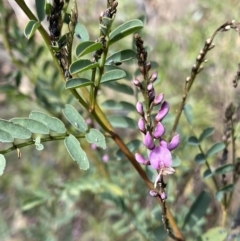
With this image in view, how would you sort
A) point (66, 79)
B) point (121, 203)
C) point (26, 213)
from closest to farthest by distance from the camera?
point (66, 79), point (121, 203), point (26, 213)

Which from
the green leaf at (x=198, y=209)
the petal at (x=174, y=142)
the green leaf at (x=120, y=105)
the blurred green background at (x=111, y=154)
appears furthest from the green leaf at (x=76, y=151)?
the blurred green background at (x=111, y=154)

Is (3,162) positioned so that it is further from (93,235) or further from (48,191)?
(93,235)

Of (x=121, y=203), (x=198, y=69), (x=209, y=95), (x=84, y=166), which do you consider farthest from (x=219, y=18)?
(x=84, y=166)

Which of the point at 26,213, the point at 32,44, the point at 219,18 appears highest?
the point at 32,44

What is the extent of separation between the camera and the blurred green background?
1394 millimetres

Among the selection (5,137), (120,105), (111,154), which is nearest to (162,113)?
(5,137)

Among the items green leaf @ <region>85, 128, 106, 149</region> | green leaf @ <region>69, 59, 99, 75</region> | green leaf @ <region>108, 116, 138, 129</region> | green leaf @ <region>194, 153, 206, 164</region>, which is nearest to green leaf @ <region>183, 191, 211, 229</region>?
green leaf @ <region>194, 153, 206, 164</region>

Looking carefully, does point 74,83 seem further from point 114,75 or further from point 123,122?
point 123,122

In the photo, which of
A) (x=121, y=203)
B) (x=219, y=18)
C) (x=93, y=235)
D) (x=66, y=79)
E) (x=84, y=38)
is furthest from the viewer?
(x=219, y=18)

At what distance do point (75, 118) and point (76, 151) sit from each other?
8cm

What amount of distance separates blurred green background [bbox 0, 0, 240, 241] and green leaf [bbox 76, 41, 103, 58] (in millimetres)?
572

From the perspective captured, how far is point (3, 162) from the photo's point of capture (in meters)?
0.70

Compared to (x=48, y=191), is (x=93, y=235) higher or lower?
lower

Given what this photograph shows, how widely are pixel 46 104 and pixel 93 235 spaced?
1.02 metres
